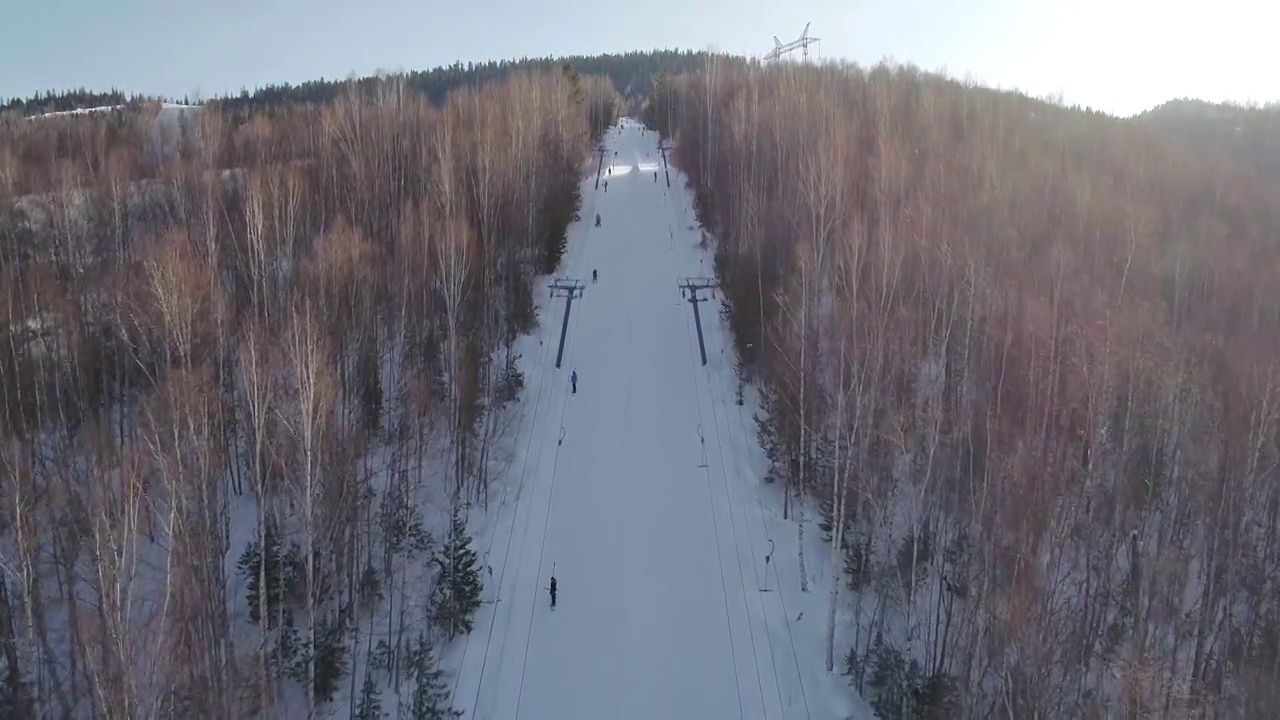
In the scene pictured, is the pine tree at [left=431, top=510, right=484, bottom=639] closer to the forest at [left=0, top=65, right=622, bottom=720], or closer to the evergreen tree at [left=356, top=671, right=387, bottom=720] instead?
the forest at [left=0, top=65, right=622, bottom=720]

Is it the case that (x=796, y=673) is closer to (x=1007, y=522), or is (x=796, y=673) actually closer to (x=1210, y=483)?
(x=1007, y=522)

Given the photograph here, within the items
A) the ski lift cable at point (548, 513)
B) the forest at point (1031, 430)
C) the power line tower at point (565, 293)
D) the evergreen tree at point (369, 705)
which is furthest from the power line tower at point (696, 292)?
the evergreen tree at point (369, 705)

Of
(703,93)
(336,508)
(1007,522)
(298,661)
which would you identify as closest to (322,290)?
(336,508)

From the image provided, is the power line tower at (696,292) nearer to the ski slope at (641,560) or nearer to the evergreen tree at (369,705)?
the ski slope at (641,560)

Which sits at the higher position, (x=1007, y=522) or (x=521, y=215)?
(x=521, y=215)

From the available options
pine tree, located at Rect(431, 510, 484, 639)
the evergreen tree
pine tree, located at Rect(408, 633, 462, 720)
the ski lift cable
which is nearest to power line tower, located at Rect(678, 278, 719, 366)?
the ski lift cable
